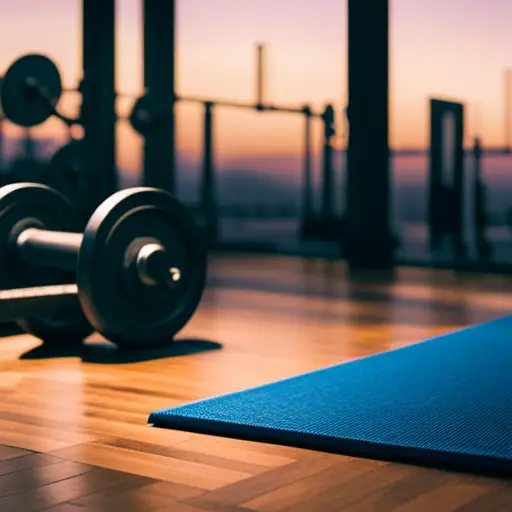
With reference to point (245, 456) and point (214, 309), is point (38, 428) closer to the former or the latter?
point (245, 456)

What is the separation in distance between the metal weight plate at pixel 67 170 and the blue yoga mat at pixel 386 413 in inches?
104

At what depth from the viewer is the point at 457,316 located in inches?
193

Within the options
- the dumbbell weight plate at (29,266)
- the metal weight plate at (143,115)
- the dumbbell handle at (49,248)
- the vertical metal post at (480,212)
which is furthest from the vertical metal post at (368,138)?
the dumbbell handle at (49,248)

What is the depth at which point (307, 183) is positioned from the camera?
9766mm

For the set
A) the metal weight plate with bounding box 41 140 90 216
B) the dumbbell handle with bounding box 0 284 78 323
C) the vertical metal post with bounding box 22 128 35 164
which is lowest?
the dumbbell handle with bounding box 0 284 78 323

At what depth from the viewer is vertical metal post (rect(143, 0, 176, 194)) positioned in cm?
887

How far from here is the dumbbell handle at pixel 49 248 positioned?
3799 millimetres

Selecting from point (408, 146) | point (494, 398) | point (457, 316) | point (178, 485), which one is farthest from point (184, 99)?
point (178, 485)

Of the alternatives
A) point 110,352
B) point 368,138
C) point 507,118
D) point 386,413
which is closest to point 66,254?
point 110,352

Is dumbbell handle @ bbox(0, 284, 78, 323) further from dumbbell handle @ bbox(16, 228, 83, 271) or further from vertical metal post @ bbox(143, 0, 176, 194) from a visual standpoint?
vertical metal post @ bbox(143, 0, 176, 194)

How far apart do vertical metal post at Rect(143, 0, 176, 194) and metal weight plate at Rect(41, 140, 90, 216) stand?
3.10m

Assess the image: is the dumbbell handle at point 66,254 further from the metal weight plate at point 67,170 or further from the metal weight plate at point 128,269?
the metal weight plate at point 67,170

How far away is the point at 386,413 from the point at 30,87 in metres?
3.26

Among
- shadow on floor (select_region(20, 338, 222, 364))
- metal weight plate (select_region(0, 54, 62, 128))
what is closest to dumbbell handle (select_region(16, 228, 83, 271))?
shadow on floor (select_region(20, 338, 222, 364))
